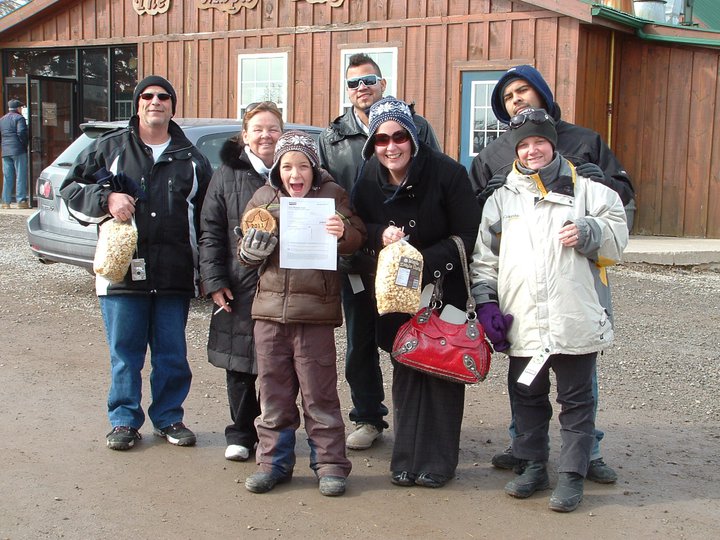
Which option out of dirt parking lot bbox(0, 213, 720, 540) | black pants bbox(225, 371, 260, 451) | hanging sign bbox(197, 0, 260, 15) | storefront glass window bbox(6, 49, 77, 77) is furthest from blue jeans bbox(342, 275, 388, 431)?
storefront glass window bbox(6, 49, 77, 77)

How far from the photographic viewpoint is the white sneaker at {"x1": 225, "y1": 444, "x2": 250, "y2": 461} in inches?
184

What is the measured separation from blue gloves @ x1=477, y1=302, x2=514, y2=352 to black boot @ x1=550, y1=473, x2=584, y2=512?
0.66m

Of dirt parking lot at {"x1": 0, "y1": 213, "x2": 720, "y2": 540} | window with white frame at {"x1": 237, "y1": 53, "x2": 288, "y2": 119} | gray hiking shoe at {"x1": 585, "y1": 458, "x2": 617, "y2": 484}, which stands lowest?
dirt parking lot at {"x1": 0, "y1": 213, "x2": 720, "y2": 540}

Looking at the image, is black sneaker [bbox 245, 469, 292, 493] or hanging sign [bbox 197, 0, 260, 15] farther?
hanging sign [bbox 197, 0, 260, 15]

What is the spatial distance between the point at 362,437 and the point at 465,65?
930 cm

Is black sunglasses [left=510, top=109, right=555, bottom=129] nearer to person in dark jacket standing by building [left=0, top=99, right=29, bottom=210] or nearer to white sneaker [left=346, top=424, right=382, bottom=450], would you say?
white sneaker [left=346, top=424, right=382, bottom=450]

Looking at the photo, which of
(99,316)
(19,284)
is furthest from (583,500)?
(19,284)

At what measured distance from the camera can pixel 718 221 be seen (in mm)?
12766

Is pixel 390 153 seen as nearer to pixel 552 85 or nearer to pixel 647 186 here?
pixel 552 85

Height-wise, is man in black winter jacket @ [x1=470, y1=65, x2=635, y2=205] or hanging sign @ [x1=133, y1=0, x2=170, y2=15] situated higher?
hanging sign @ [x1=133, y1=0, x2=170, y2=15]

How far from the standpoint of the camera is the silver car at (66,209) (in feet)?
26.9

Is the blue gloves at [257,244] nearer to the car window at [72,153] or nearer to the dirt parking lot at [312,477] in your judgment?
the dirt parking lot at [312,477]

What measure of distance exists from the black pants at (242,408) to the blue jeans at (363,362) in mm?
593

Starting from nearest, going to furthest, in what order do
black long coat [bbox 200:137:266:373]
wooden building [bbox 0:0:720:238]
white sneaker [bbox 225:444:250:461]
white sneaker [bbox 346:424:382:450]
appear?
black long coat [bbox 200:137:266:373], white sneaker [bbox 225:444:250:461], white sneaker [bbox 346:424:382:450], wooden building [bbox 0:0:720:238]
